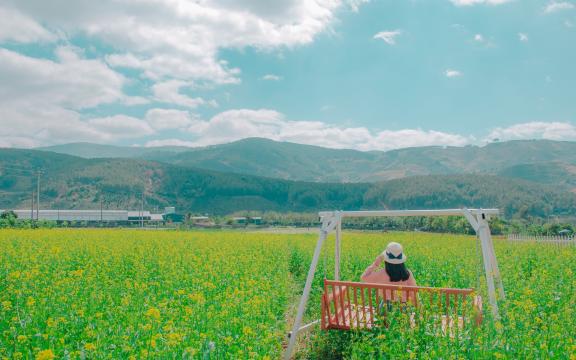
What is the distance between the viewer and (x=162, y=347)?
5621 mm

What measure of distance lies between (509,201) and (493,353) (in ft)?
503

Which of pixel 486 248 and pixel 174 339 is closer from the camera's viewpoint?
pixel 174 339

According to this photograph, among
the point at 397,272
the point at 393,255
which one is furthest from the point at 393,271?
the point at 393,255

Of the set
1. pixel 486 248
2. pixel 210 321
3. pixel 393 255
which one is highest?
pixel 486 248

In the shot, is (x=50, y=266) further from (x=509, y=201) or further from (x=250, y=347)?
(x=509, y=201)

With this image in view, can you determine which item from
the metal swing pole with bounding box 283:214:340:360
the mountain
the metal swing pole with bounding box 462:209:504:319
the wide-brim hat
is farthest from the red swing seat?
the mountain

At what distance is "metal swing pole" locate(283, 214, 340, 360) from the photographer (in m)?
7.48

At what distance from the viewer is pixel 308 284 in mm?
7621

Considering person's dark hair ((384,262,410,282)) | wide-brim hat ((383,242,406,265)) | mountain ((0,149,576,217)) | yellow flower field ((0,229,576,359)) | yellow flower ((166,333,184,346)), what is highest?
mountain ((0,149,576,217))

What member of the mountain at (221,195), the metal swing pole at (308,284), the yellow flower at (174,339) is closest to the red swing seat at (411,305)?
the metal swing pole at (308,284)

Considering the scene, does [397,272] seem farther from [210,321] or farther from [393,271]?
[210,321]

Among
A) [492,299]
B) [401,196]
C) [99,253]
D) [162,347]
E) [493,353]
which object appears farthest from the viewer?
[401,196]

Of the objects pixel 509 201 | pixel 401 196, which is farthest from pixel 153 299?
pixel 401 196

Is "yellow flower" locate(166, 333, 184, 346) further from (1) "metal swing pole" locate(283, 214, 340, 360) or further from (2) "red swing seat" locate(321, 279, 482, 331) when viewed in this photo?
(2) "red swing seat" locate(321, 279, 482, 331)
